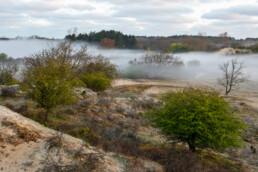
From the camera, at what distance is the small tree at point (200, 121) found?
1181 centimetres

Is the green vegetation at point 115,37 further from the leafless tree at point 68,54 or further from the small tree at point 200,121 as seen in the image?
the small tree at point 200,121

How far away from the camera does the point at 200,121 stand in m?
11.9

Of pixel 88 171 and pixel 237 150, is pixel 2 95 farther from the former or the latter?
pixel 237 150

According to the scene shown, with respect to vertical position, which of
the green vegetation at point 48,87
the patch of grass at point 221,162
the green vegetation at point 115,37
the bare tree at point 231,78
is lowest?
the patch of grass at point 221,162

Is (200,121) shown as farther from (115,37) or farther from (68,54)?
(115,37)

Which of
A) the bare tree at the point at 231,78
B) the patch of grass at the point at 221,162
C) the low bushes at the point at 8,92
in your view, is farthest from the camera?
the bare tree at the point at 231,78

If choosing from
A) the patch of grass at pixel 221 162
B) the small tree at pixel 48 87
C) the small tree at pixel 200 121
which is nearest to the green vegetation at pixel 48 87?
the small tree at pixel 48 87

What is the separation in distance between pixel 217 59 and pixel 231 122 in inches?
3498

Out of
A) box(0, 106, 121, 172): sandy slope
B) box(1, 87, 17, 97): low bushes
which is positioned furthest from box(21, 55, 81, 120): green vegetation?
box(1, 87, 17, 97): low bushes

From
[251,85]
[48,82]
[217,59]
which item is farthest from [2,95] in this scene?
[217,59]

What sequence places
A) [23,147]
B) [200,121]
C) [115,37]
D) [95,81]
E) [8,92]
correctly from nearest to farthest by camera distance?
[23,147] → [200,121] → [8,92] → [95,81] → [115,37]

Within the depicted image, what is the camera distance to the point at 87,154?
8508 millimetres

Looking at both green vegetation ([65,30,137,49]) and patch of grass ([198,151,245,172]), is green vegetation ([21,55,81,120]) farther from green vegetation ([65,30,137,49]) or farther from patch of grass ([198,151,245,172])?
green vegetation ([65,30,137,49])

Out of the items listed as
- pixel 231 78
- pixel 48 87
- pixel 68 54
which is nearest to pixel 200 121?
pixel 48 87
